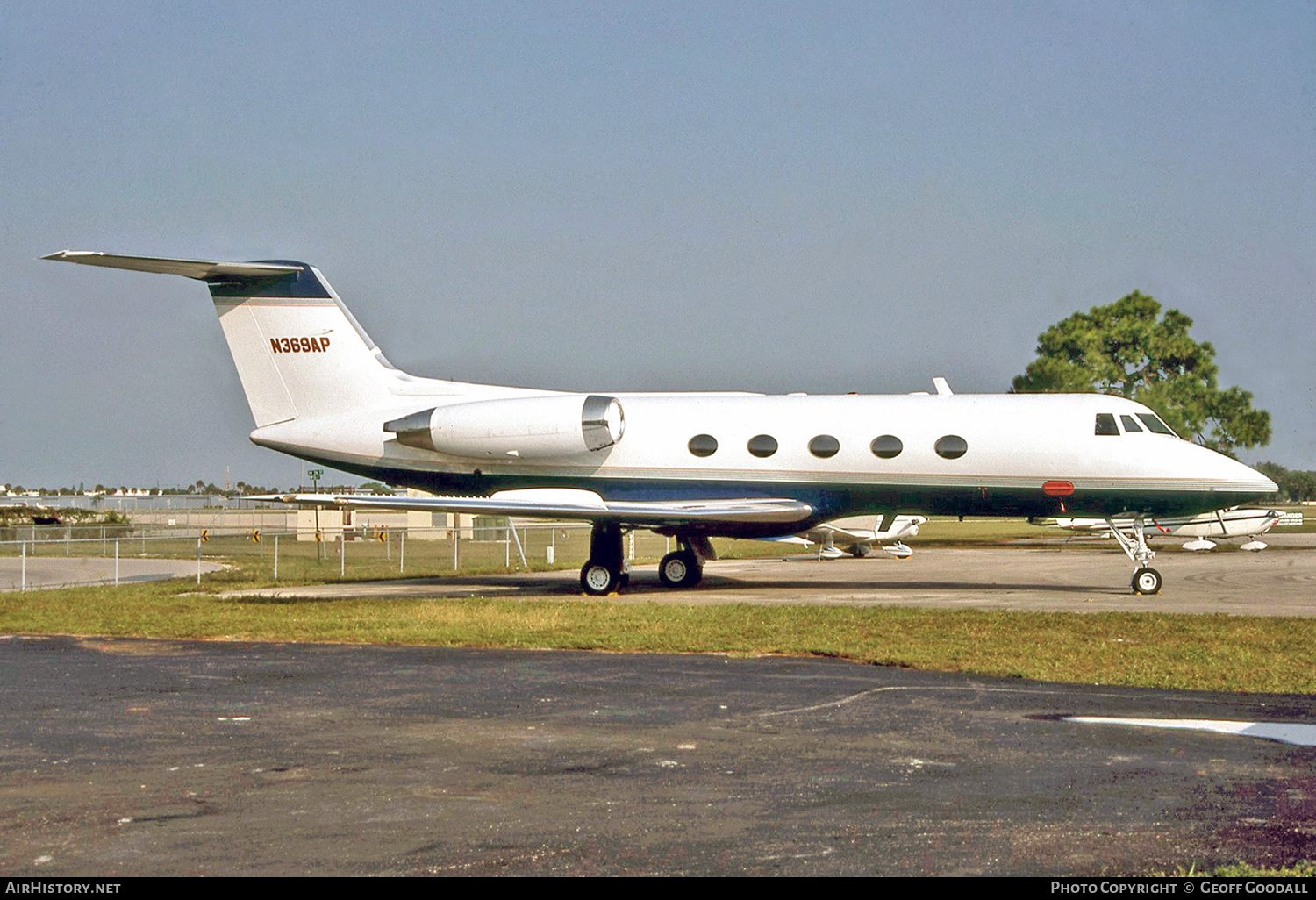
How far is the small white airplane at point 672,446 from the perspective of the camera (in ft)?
71.9

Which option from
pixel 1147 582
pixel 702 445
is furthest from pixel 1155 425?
pixel 702 445

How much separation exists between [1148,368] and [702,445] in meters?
43.6

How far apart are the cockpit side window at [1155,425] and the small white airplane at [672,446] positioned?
4cm

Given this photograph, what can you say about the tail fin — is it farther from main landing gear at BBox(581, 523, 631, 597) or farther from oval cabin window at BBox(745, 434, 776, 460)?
oval cabin window at BBox(745, 434, 776, 460)

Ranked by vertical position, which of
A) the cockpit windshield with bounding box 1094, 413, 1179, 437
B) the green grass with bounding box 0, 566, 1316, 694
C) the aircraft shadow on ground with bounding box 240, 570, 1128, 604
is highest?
the cockpit windshield with bounding box 1094, 413, 1179, 437

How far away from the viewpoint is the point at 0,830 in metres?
6.08

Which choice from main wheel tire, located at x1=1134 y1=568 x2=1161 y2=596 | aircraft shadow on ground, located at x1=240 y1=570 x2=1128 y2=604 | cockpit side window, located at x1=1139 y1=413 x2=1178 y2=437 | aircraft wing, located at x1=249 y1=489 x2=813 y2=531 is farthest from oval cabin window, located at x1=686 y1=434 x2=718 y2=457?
main wheel tire, located at x1=1134 y1=568 x2=1161 y2=596

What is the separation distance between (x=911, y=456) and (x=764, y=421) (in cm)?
283

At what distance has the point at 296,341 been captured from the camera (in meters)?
24.2

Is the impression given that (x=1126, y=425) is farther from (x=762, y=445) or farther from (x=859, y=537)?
(x=859, y=537)

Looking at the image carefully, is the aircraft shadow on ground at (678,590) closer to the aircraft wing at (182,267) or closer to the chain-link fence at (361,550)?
the chain-link fence at (361,550)

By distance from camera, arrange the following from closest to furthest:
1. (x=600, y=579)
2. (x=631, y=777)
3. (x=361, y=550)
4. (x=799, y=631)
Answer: (x=631, y=777), (x=799, y=631), (x=600, y=579), (x=361, y=550)

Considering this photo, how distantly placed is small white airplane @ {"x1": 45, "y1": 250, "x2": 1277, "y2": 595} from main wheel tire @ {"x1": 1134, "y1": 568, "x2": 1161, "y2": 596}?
3 cm

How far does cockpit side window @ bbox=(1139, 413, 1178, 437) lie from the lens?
22141 mm
